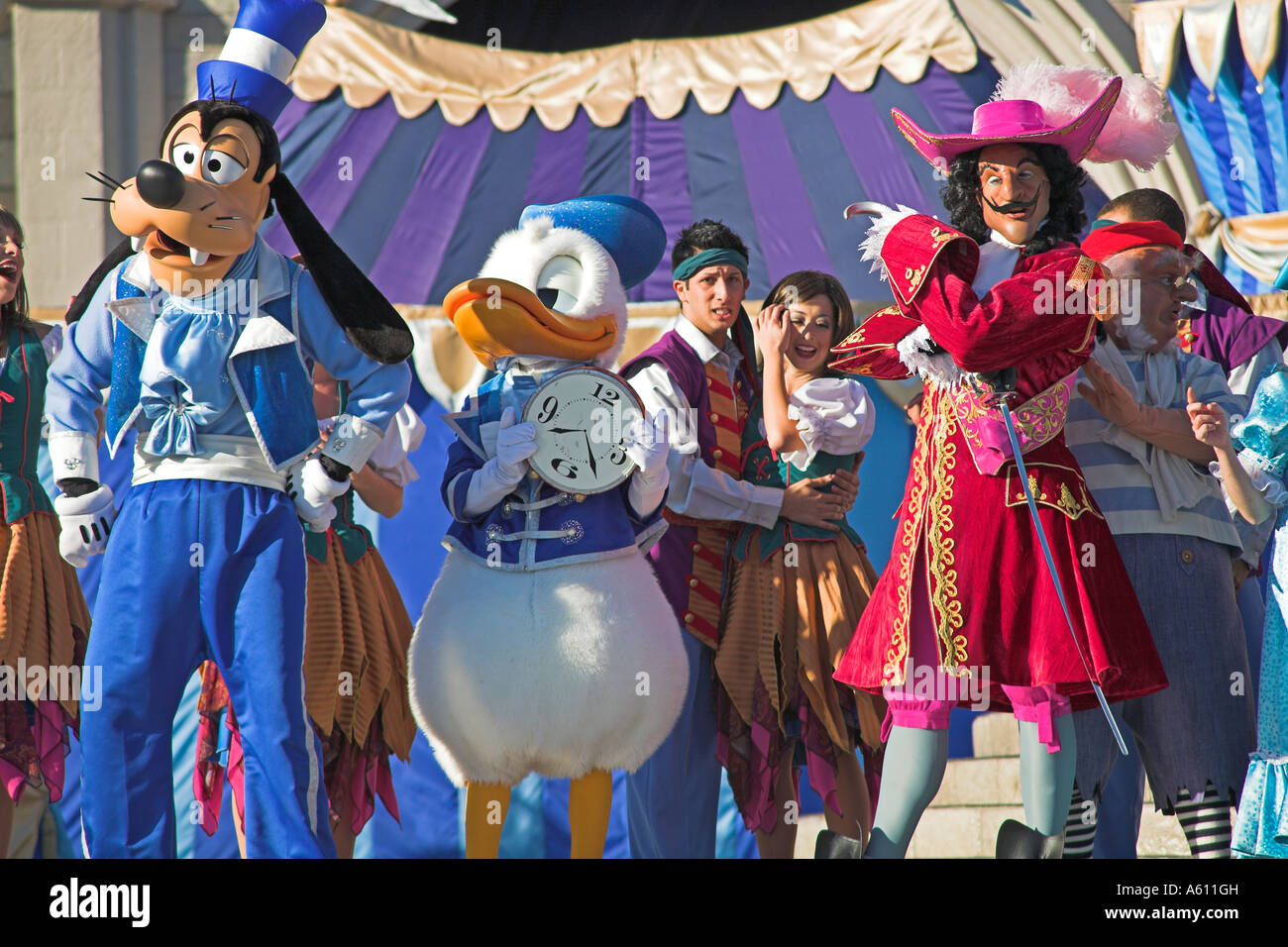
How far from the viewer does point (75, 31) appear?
5590 mm

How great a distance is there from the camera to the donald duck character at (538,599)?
116 inches

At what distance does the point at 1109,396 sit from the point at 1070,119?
1.73ft

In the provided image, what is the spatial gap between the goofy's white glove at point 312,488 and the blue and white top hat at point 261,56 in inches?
27.0

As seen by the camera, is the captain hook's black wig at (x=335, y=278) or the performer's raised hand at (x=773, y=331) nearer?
the captain hook's black wig at (x=335, y=278)

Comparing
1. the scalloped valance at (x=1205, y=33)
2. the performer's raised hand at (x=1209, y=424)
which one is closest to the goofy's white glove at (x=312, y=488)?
the performer's raised hand at (x=1209, y=424)

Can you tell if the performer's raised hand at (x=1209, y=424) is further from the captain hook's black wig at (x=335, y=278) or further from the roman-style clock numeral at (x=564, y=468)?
the captain hook's black wig at (x=335, y=278)

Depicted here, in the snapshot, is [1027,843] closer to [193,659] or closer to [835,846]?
Answer: [835,846]

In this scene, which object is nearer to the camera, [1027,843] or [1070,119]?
[1027,843]

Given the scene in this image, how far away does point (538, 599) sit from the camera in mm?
2982

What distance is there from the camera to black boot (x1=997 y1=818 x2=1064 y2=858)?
8.55 ft

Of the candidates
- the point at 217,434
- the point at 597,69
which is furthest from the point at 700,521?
the point at 597,69

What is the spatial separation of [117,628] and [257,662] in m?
0.25

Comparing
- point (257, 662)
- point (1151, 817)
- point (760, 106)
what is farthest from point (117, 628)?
point (760, 106)
